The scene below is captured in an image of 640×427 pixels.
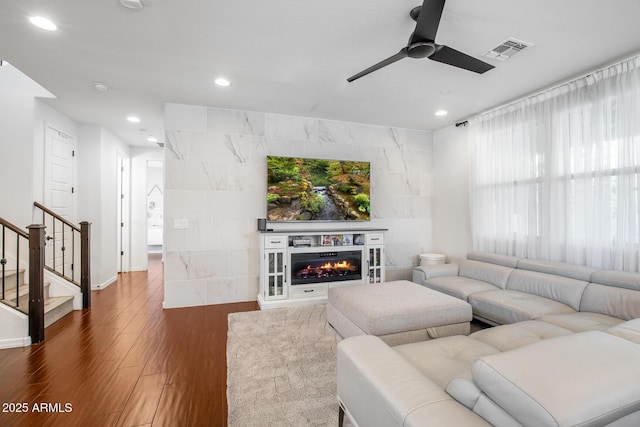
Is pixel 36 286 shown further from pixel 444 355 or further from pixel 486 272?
pixel 486 272

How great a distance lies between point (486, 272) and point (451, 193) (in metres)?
1.66

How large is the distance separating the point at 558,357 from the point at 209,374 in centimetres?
224

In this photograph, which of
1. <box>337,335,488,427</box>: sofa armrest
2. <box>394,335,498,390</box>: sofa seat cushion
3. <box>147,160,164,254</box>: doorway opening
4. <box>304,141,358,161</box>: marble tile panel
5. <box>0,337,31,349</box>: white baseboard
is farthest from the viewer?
<box>147,160,164,254</box>: doorway opening

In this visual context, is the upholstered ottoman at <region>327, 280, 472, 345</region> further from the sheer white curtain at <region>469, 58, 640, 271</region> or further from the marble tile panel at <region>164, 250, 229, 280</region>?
the marble tile panel at <region>164, 250, 229, 280</region>

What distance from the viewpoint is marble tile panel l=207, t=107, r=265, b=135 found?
4094mm

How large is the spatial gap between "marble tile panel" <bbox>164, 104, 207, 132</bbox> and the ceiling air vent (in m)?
3.35

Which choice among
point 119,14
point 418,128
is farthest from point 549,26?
point 119,14

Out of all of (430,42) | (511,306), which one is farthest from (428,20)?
(511,306)

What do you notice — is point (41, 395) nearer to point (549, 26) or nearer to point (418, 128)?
point (549, 26)

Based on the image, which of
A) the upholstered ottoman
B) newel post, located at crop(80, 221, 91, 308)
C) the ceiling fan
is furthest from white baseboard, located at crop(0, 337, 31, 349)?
the ceiling fan

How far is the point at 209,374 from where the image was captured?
7.60ft

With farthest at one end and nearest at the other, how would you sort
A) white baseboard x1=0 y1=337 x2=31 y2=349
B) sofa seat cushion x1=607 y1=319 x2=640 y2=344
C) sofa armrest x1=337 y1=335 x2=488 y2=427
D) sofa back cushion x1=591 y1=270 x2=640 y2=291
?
white baseboard x1=0 y1=337 x2=31 y2=349 < sofa back cushion x1=591 y1=270 x2=640 y2=291 < sofa seat cushion x1=607 y1=319 x2=640 y2=344 < sofa armrest x1=337 y1=335 x2=488 y2=427

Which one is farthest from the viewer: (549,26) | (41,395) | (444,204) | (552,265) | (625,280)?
(444,204)

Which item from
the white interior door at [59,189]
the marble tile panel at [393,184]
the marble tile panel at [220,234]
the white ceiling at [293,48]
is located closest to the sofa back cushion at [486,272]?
the marble tile panel at [393,184]
